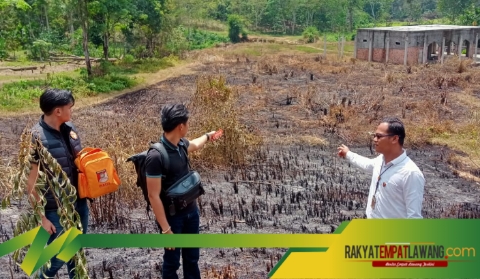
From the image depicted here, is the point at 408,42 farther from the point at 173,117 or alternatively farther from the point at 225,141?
the point at 173,117

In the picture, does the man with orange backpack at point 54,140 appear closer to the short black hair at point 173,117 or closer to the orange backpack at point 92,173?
the orange backpack at point 92,173

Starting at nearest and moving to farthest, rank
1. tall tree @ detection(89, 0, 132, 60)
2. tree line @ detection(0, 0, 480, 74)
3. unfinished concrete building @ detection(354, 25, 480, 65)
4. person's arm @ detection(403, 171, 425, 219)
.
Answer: person's arm @ detection(403, 171, 425, 219) → tall tree @ detection(89, 0, 132, 60) → tree line @ detection(0, 0, 480, 74) → unfinished concrete building @ detection(354, 25, 480, 65)

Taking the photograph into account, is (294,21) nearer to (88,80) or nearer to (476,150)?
(88,80)

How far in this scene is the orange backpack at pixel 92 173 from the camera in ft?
10.7

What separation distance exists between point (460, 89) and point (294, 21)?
2812cm

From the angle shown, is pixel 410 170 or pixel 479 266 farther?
pixel 479 266

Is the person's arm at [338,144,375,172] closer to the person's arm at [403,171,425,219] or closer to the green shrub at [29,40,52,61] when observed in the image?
the person's arm at [403,171,425,219]

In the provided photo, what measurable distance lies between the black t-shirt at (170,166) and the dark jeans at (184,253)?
0.08 meters

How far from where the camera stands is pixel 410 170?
301 centimetres

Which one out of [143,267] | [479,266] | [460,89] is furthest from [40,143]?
[460,89]

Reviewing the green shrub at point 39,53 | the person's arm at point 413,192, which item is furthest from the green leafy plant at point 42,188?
the green shrub at point 39,53

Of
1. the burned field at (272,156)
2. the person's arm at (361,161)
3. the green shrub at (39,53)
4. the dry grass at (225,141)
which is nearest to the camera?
the person's arm at (361,161)

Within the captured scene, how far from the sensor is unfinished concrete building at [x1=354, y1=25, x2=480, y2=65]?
73.2 ft

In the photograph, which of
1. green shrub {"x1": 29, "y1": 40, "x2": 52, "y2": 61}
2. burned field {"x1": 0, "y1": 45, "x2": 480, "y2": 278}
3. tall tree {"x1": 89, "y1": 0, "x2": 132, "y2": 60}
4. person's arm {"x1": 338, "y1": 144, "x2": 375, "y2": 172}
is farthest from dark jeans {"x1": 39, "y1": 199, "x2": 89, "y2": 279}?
green shrub {"x1": 29, "y1": 40, "x2": 52, "y2": 61}
